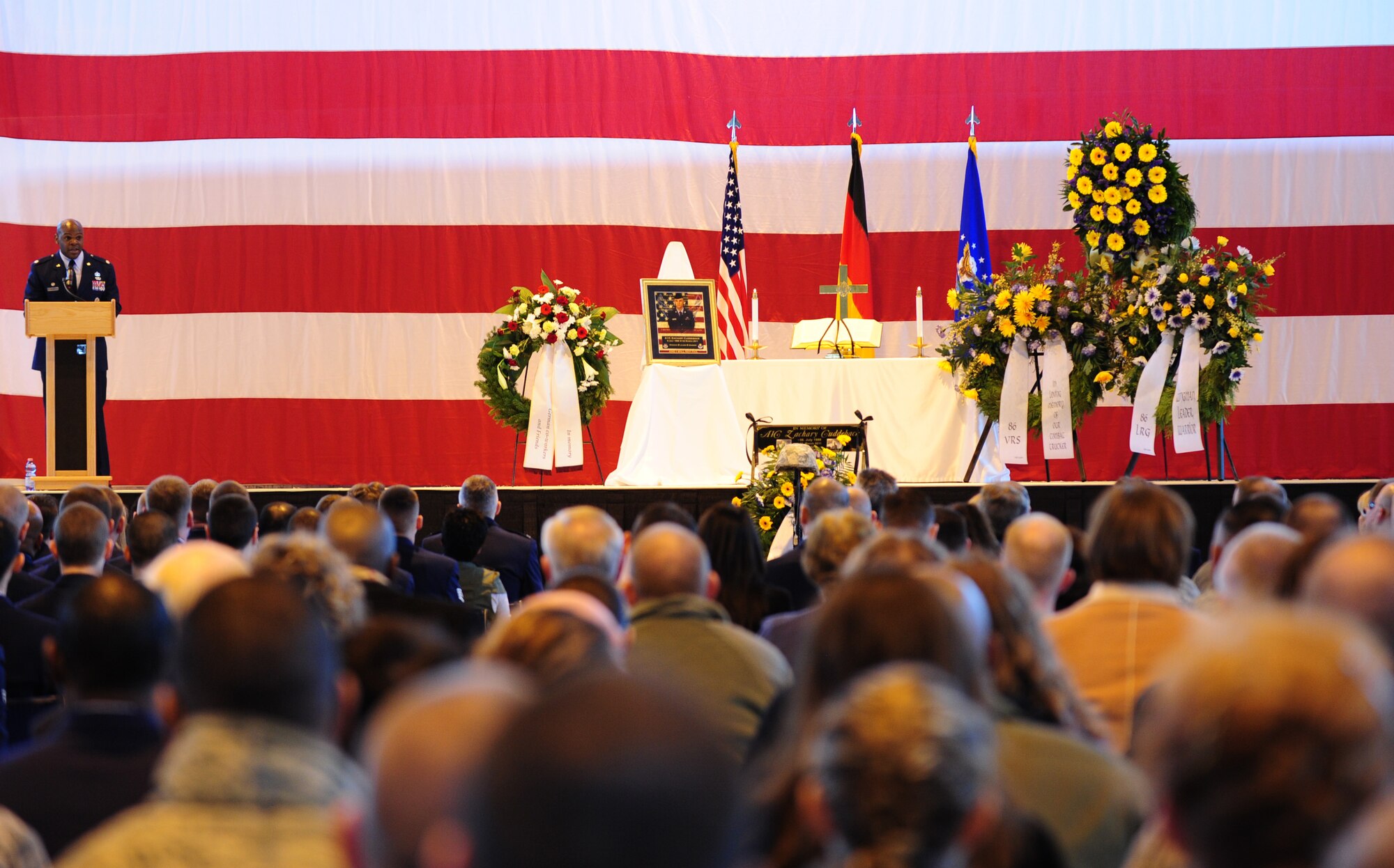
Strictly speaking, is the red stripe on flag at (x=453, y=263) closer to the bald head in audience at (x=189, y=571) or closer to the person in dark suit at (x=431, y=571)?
the person in dark suit at (x=431, y=571)

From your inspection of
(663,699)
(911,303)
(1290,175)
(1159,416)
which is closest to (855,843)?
(663,699)

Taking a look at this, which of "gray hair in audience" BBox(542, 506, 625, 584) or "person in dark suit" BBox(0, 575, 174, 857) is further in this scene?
"gray hair in audience" BBox(542, 506, 625, 584)

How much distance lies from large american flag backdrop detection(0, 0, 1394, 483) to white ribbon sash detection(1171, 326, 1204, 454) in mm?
3626

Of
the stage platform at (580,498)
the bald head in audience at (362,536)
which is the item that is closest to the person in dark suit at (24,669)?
the bald head in audience at (362,536)

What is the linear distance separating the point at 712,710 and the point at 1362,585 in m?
1.04

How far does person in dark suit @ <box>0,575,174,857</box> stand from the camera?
69.3 inches

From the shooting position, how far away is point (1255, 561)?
8.32 ft

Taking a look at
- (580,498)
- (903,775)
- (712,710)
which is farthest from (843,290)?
(903,775)

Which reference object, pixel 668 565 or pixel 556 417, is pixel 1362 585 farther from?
pixel 556 417

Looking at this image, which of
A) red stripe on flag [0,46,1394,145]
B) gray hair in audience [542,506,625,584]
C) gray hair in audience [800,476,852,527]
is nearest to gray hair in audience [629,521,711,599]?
gray hair in audience [542,506,625,584]

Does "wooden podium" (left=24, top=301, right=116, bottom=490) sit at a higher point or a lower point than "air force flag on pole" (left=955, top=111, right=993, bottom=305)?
lower

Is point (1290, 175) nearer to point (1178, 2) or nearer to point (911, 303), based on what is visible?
point (1178, 2)

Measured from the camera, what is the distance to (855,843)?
104cm

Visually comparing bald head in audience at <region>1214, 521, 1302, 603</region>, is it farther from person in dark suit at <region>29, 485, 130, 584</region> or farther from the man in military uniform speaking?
the man in military uniform speaking
